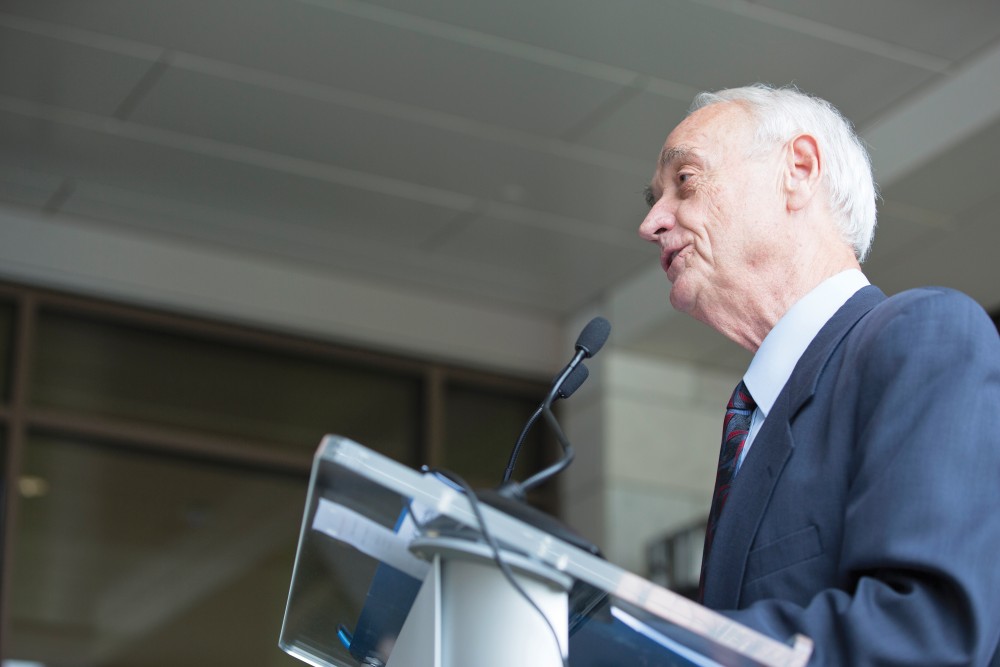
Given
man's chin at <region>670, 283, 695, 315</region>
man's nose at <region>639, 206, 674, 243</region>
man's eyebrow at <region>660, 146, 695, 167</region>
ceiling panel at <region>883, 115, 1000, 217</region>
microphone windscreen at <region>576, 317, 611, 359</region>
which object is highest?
ceiling panel at <region>883, 115, 1000, 217</region>

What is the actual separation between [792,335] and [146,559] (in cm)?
487

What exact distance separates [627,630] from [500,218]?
4.70 m

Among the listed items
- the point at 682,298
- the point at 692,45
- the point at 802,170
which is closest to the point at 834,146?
the point at 802,170

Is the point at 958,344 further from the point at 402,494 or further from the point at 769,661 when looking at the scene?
the point at 402,494

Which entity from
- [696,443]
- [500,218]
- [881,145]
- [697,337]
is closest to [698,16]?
[881,145]

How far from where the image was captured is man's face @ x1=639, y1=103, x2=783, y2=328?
5.97ft

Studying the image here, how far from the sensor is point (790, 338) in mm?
1679

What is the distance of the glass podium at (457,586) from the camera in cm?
110

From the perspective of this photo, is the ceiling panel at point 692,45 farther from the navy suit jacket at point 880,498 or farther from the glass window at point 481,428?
the navy suit jacket at point 880,498

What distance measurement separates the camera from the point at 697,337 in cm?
642

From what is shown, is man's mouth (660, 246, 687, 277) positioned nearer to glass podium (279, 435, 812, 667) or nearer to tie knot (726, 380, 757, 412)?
tie knot (726, 380, 757, 412)

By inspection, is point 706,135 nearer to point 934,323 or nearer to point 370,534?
point 934,323

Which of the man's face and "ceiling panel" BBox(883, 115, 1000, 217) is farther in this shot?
"ceiling panel" BBox(883, 115, 1000, 217)

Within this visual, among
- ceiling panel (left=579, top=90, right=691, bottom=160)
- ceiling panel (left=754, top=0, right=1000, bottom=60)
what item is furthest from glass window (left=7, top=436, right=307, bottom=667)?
ceiling panel (left=754, top=0, right=1000, bottom=60)
